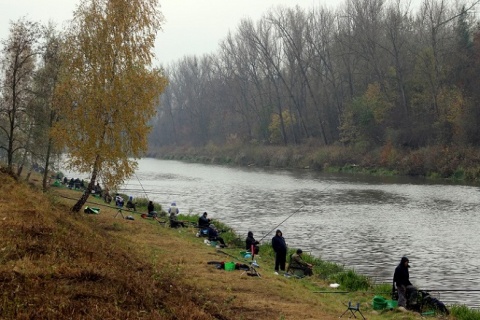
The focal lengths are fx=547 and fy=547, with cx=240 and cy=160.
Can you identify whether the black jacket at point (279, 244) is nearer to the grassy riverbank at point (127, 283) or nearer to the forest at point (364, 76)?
the grassy riverbank at point (127, 283)

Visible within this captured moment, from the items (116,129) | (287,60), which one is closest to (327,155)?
(287,60)

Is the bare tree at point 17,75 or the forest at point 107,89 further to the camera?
the bare tree at point 17,75

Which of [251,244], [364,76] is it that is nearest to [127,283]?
[251,244]

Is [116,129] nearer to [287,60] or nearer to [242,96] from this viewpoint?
[287,60]

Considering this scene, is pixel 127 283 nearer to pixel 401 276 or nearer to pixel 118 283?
pixel 118 283

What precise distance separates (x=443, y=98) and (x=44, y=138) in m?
44.1

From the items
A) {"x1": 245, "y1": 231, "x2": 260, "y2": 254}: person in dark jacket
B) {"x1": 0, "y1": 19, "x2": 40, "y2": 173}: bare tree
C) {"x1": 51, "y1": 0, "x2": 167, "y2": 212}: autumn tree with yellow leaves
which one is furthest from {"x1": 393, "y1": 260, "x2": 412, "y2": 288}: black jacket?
{"x1": 0, "y1": 19, "x2": 40, "y2": 173}: bare tree

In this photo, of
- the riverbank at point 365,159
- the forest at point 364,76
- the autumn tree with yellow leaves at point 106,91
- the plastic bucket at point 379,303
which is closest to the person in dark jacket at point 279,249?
the plastic bucket at point 379,303

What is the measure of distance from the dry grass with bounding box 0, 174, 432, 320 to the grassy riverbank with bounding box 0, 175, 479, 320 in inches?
0.8

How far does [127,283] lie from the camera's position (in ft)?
34.7

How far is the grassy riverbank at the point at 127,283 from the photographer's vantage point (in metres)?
9.09

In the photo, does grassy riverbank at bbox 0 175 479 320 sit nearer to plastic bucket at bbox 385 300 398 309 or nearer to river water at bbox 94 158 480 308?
plastic bucket at bbox 385 300 398 309

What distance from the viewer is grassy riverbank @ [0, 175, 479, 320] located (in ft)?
29.8

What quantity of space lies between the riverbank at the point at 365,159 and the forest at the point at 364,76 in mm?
1844
